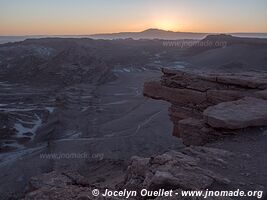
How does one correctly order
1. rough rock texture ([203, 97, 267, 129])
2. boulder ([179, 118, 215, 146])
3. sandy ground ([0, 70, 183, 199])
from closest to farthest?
rough rock texture ([203, 97, 267, 129]) → boulder ([179, 118, 215, 146]) → sandy ground ([0, 70, 183, 199])

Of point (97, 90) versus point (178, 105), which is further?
point (97, 90)

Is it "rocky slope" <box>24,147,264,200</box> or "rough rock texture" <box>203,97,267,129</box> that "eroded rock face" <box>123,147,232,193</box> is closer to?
"rocky slope" <box>24,147,264,200</box>

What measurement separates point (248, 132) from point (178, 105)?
2.75 meters

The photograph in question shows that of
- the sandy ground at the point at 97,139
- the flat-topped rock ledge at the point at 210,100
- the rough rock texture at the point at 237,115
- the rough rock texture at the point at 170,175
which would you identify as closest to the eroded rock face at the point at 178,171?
the rough rock texture at the point at 170,175

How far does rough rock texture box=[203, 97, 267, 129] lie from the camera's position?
653 centimetres

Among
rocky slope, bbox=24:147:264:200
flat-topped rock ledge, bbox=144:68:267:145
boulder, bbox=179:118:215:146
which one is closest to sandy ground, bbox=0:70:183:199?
flat-topped rock ledge, bbox=144:68:267:145

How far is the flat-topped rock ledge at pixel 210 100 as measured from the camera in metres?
6.69

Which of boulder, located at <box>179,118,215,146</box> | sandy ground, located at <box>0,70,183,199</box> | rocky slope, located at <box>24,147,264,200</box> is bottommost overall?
sandy ground, located at <box>0,70,183,199</box>

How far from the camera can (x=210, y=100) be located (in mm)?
8242

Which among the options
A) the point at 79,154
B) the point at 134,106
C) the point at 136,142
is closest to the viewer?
the point at 79,154

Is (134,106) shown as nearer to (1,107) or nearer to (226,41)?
(1,107)

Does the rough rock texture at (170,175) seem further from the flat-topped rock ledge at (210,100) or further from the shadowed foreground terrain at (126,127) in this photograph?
the flat-topped rock ledge at (210,100)

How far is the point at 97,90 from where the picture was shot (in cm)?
3130

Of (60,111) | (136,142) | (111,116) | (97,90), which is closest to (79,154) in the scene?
(136,142)
